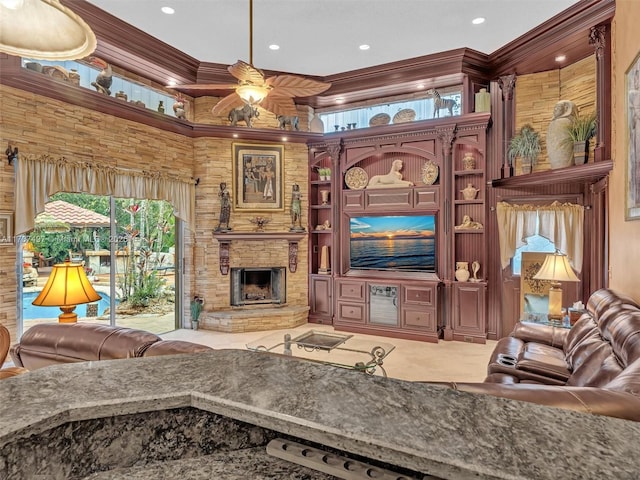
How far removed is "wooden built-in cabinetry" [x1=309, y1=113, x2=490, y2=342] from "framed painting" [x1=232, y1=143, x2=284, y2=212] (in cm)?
74

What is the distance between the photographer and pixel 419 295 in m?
5.33

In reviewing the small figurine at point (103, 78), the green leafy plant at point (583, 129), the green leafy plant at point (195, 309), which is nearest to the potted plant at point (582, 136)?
the green leafy plant at point (583, 129)

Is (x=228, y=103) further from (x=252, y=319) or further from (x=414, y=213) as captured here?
(x=252, y=319)

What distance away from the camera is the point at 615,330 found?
2.38 m

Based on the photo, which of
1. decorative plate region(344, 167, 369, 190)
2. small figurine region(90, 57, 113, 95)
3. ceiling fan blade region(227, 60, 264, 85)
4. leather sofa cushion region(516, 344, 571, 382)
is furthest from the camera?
decorative plate region(344, 167, 369, 190)

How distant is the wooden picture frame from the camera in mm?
3693

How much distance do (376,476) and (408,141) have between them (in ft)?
17.9

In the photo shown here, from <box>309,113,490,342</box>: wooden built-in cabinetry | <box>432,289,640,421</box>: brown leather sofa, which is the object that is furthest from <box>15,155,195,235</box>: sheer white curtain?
<box>432,289,640,421</box>: brown leather sofa

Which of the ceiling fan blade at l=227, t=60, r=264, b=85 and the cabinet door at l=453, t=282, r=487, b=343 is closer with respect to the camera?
the ceiling fan blade at l=227, t=60, r=264, b=85

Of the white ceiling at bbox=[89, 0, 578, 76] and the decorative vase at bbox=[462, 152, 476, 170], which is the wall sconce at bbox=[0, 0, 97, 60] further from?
the decorative vase at bbox=[462, 152, 476, 170]

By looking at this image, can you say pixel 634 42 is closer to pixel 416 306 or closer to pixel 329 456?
pixel 416 306

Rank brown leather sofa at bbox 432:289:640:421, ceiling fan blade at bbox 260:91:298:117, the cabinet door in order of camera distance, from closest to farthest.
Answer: brown leather sofa at bbox 432:289:640:421 < ceiling fan blade at bbox 260:91:298:117 < the cabinet door

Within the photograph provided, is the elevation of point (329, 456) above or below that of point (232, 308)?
above

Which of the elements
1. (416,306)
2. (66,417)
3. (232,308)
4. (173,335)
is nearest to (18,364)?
(66,417)
